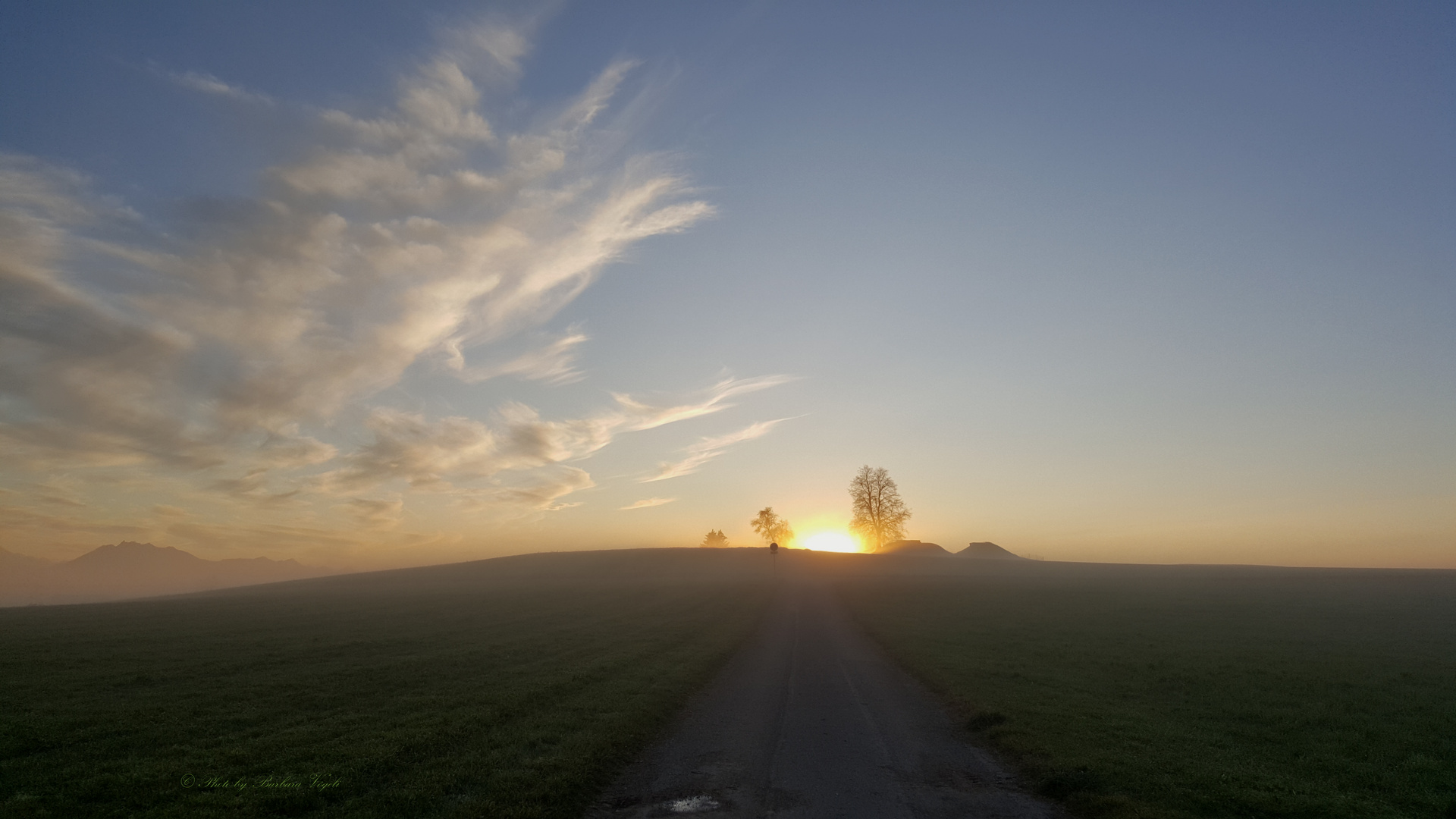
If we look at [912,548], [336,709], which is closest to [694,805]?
[336,709]

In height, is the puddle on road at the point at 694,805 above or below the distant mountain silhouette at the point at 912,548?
below

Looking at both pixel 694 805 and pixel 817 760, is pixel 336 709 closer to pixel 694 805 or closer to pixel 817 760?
pixel 694 805

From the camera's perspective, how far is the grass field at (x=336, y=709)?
1247 cm

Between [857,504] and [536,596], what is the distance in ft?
268

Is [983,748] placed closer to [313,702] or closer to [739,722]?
[739,722]

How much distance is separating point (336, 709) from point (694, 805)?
541 inches

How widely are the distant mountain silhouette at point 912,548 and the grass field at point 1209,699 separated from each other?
100910mm

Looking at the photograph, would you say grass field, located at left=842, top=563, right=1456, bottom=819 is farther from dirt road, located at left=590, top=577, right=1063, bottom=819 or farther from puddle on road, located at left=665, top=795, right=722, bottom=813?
puddle on road, located at left=665, top=795, right=722, bottom=813

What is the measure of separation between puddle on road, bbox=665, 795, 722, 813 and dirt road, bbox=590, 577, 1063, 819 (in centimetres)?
3

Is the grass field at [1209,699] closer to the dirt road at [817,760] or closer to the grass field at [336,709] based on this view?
the dirt road at [817,760]

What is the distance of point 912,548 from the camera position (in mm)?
175000

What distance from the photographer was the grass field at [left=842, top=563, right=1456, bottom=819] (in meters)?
13.0

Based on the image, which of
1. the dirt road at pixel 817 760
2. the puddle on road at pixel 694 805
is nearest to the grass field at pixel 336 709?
the dirt road at pixel 817 760

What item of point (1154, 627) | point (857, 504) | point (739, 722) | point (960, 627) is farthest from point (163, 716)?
point (857, 504)
